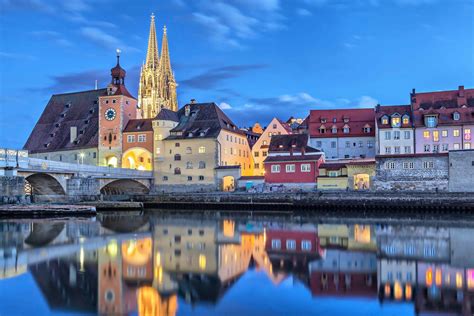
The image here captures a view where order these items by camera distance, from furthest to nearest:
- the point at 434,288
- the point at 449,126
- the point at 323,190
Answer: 1. the point at 449,126
2. the point at 323,190
3. the point at 434,288

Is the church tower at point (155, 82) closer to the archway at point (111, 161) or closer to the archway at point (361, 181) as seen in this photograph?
the archway at point (111, 161)

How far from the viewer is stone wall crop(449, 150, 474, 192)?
166ft

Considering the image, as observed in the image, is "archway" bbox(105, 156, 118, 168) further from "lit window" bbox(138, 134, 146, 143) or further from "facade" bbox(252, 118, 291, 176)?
"facade" bbox(252, 118, 291, 176)

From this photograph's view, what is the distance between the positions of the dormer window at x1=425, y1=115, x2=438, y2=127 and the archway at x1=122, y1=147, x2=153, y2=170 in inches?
1247

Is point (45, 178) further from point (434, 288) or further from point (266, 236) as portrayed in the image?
point (434, 288)

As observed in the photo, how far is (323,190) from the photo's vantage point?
176 ft

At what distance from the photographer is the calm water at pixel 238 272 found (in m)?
13.9

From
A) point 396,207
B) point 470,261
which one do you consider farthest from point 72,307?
point 396,207

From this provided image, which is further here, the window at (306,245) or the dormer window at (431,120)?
the dormer window at (431,120)

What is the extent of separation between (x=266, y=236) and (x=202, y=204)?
91.7 feet

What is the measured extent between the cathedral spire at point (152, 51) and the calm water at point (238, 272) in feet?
265

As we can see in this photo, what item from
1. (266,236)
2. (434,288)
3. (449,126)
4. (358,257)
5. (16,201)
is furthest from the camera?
(449,126)

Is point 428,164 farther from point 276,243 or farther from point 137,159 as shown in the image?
point 137,159

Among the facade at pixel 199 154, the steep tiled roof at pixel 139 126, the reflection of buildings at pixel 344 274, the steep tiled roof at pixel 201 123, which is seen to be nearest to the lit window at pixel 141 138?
the steep tiled roof at pixel 139 126
